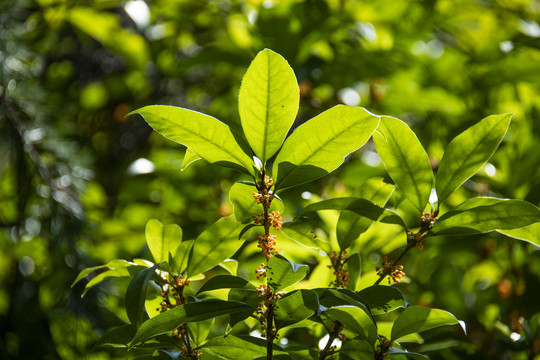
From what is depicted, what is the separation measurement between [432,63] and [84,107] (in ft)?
5.54

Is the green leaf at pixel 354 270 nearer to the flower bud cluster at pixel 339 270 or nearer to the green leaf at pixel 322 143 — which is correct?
the flower bud cluster at pixel 339 270

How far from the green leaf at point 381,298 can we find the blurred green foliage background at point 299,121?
190 millimetres

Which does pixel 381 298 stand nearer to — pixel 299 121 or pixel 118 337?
pixel 118 337

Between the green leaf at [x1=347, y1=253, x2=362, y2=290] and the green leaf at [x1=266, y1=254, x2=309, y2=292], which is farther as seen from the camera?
the green leaf at [x1=347, y1=253, x2=362, y2=290]

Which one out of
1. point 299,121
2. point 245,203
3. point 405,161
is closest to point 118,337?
point 245,203

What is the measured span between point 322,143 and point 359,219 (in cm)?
18

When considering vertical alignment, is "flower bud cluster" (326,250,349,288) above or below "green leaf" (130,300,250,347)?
below

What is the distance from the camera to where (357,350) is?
0.79m

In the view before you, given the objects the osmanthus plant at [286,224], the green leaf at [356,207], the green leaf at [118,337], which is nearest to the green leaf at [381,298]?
the osmanthus plant at [286,224]

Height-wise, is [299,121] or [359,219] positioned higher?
[359,219]

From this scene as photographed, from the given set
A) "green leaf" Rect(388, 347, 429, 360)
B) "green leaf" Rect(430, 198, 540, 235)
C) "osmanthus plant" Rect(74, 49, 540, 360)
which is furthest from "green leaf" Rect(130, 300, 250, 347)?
"green leaf" Rect(430, 198, 540, 235)

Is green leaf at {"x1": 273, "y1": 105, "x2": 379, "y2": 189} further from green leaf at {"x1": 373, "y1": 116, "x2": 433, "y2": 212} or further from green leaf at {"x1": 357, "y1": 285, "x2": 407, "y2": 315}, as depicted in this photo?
green leaf at {"x1": 357, "y1": 285, "x2": 407, "y2": 315}

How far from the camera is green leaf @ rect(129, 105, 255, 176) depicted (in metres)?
0.75

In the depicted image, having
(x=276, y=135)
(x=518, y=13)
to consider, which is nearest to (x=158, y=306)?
(x=276, y=135)
